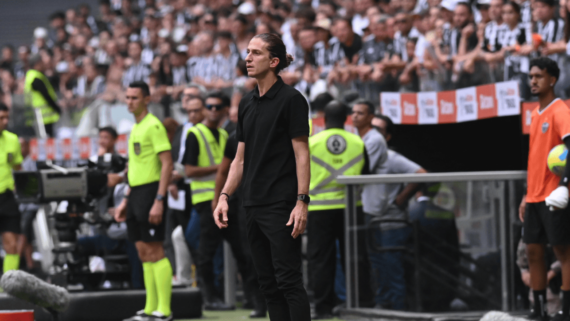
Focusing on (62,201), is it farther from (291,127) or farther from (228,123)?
(291,127)

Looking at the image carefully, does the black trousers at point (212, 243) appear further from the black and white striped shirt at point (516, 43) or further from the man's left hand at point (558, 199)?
the man's left hand at point (558, 199)

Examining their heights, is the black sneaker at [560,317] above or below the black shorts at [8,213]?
below

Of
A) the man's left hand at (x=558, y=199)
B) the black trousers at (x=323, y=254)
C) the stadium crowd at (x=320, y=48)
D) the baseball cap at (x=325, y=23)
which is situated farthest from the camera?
the baseball cap at (x=325, y=23)

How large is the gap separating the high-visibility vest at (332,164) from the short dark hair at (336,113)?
0.09 metres

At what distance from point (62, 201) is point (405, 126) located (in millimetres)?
3889

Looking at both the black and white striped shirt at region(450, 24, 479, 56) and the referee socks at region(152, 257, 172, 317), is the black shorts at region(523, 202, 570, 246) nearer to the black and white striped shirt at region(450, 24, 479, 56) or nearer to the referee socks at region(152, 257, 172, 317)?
the referee socks at region(152, 257, 172, 317)

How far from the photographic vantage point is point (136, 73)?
1523cm

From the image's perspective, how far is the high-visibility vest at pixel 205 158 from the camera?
9148 millimetres

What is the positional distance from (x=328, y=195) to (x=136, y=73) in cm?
768

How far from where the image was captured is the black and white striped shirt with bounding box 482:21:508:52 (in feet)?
30.5

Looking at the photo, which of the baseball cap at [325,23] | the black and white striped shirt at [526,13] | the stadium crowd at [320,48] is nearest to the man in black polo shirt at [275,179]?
the stadium crowd at [320,48]

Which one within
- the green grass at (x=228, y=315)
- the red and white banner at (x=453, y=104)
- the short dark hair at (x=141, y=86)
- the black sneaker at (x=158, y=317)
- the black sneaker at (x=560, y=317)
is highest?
the short dark hair at (x=141, y=86)

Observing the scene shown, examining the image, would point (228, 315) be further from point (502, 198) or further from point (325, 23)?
point (325, 23)

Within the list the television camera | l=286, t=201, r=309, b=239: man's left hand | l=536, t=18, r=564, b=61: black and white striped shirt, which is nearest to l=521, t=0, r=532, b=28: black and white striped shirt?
l=536, t=18, r=564, b=61: black and white striped shirt
